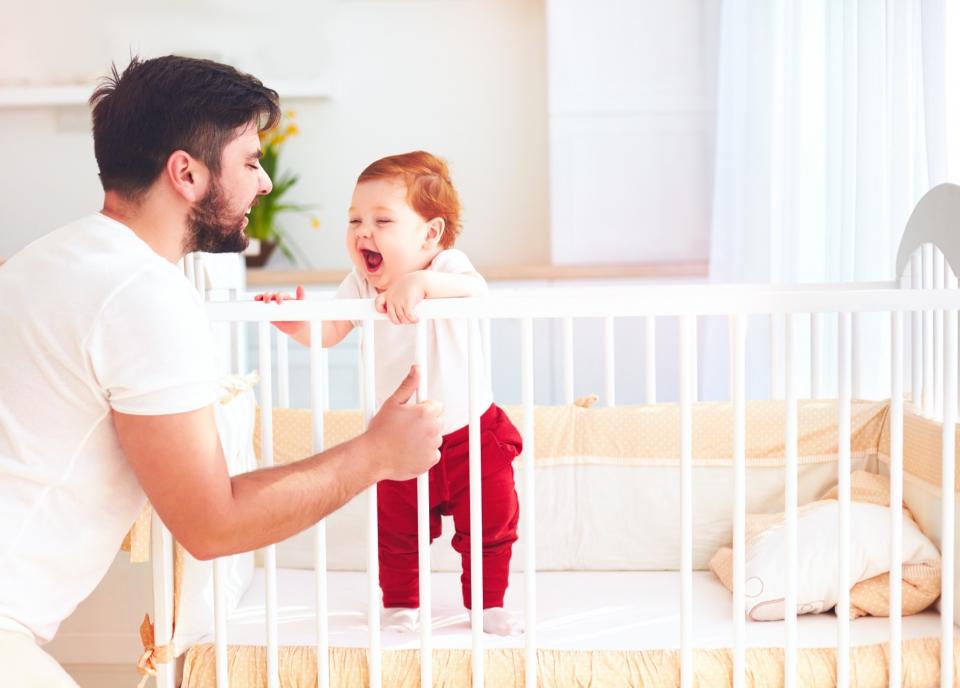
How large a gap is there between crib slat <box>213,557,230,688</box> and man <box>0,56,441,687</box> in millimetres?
198

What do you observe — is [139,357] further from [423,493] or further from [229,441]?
[229,441]

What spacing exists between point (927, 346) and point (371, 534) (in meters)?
1.02

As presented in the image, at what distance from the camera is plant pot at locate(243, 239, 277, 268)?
11.3 feet

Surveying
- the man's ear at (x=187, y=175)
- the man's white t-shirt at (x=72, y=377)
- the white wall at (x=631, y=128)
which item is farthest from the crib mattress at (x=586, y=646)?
the white wall at (x=631, y=128)

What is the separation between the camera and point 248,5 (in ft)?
11.7

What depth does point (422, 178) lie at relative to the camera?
65.9 inches

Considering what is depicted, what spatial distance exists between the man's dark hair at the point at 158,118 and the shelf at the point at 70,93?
233 cm

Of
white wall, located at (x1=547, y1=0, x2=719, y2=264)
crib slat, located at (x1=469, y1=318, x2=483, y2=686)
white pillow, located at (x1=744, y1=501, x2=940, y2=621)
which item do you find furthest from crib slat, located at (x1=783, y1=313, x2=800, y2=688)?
white wall, located at (x1=547, y1=0, x2=719, y2=264)

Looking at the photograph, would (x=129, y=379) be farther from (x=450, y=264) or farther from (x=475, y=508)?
(x=450, y=264)

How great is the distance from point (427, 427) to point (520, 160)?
237cm

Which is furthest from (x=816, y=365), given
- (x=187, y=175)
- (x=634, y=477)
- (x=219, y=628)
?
(x=187, y=175)

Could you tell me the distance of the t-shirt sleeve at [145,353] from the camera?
1097mm

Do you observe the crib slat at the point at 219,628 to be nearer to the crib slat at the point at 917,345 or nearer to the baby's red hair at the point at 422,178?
the baby's red hair at the point at 422,178

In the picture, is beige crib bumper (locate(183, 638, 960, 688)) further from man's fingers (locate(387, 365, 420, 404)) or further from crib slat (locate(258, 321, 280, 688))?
man's fingers (locate(387, 365, 420, 404))
